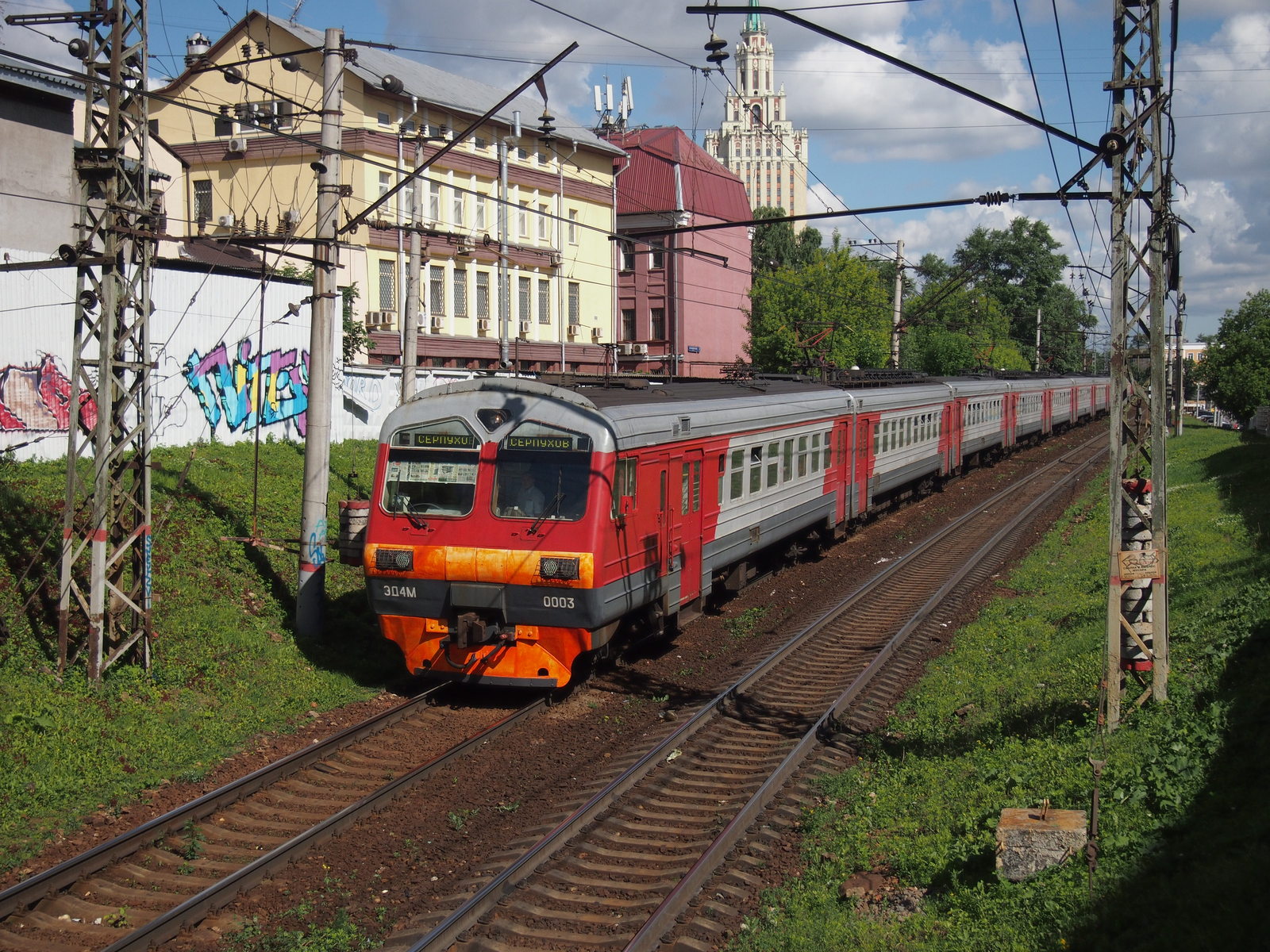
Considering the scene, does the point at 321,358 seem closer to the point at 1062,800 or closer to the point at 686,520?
the point at 686,520

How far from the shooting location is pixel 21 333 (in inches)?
704

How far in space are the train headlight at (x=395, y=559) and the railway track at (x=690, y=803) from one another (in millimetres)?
3080

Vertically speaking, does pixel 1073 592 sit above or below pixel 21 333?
below

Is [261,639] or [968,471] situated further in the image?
[968,471]

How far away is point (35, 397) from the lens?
58.6 feet

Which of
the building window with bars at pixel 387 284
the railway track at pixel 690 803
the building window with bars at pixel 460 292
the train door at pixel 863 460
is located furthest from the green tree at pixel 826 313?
the railway track at pixel 690 803

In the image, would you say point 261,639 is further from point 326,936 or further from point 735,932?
point 735,932

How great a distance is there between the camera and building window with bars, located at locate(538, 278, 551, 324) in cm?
3869

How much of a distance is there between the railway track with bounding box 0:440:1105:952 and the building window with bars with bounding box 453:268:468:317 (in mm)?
25837

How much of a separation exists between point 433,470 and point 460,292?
25.9 m

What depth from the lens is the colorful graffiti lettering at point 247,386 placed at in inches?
840

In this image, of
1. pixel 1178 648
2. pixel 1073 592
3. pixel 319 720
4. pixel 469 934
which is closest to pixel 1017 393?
pixel 1073 592

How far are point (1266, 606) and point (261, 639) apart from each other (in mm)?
10130

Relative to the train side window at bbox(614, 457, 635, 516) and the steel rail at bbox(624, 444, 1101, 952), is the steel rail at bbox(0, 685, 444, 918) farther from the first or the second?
the steel rail at bbox(624, 444, 1101, 952)
